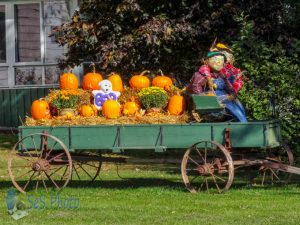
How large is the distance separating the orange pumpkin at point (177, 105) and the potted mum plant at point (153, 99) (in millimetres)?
103

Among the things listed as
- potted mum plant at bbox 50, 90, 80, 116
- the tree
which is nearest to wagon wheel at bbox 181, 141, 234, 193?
Result: potted mum plant at bbox 50, 90, 80, 116

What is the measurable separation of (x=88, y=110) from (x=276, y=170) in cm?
284

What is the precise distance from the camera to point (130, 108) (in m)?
11.1

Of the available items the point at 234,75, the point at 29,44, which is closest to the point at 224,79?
the point at 234,75

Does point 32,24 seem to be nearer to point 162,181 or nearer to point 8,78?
point 8,78

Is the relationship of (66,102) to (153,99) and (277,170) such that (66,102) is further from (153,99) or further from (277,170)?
(277,170)

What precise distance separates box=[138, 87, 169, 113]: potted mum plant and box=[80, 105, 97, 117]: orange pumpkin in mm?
665

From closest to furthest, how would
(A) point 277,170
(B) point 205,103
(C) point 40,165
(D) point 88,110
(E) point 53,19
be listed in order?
1. (B) point 205,103
2. (C) point 40,165
3. (D) point 88,110
4. (A) point 277,170
5. (E) point 53,19

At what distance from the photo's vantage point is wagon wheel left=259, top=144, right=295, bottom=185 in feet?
37.3

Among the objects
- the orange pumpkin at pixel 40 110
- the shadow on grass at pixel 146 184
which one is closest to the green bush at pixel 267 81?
the shadow on grass at pixel 146 184

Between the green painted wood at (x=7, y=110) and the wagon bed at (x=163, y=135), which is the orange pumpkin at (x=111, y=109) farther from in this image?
the green painted wood at (x=7, y=110)

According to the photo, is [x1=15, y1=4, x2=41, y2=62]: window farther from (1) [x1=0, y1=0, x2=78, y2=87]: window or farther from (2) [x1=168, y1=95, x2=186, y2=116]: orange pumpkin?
(2) [x1=168, y1=95, x2=186, y2=116]: orange pumpkin

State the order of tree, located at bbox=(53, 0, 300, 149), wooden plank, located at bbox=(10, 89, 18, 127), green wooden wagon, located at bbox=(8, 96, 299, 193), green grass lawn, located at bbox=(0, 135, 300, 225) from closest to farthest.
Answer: green grass lawn, located at bbox=(0, 135, 300, 225)
green wooden wagon, located at bbox=(8, 96, 299, 193)
tree, located at bbox=(53, 0, 300, 149)
wooden plank, located at bbox=(10, 89, 18, 127)

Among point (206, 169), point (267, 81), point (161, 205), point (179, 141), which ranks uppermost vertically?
point (267, 81)
